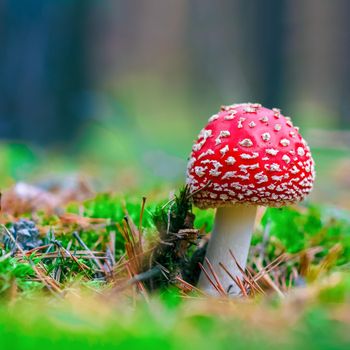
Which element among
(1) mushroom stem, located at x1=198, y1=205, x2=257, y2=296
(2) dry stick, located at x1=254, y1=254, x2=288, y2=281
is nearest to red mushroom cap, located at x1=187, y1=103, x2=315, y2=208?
(1) mushroom stem, located at x1=198, y1=205, x2=257, y2=296

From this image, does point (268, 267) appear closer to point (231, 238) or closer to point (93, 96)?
point (231, 238)

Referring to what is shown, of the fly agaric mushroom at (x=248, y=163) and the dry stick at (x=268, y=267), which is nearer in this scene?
the fly agaric mushroom at (x=248, y=163)

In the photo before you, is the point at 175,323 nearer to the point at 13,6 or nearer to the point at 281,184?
the point at 281,184

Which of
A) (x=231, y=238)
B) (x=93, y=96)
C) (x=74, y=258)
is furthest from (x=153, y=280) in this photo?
(x=93, y=96)

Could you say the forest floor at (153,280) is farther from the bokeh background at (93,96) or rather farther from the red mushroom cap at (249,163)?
the bokeh background at (93,96)

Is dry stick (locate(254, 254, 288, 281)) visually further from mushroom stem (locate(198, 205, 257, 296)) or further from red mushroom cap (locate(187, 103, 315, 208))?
red mushroom cap (locate(187, 103, 315, 208))

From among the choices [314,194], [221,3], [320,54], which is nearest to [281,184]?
[314,194]

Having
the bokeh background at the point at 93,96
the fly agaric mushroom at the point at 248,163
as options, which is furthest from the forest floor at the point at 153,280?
the bokeh background at the point at 93,96
